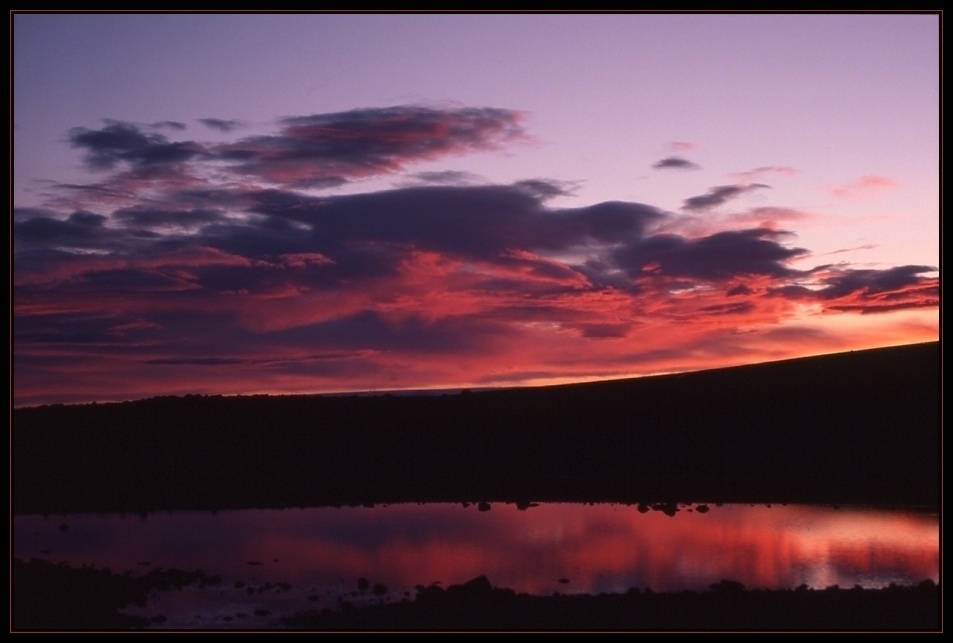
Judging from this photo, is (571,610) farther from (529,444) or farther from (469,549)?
(529,444)

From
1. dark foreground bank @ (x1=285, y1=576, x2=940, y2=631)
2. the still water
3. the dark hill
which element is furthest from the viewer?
the dark hill

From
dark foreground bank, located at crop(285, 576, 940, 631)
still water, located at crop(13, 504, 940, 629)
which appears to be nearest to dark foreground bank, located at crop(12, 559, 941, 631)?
dark foreground bank, located at crop(285, 576, 940, 631)

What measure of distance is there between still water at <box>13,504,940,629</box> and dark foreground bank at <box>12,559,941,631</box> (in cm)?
92

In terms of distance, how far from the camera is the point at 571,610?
16.3 m

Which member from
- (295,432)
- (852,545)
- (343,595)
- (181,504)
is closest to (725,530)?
(852,545)

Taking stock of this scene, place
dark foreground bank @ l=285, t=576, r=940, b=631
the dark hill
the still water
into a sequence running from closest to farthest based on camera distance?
dark foreground bank @ l=285, t=576, r=940, b=631
the still water
the dark hill

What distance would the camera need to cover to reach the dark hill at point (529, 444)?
35.0 metres

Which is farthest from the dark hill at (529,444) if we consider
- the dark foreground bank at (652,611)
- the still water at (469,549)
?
the dark foreground bank at (652,611)

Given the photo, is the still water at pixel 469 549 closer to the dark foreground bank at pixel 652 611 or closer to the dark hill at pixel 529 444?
the dark foreground bank at pixel 652 611

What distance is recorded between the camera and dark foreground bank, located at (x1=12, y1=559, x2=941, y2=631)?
15492 mm

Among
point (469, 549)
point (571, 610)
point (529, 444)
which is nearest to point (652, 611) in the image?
point (571, 610)

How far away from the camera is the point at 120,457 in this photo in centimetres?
4275

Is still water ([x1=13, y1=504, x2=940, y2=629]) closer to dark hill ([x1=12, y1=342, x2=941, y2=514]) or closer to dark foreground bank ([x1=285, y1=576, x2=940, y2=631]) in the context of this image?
dark foreground bank ([x1=285, y1=576, x2=940, y2=631])

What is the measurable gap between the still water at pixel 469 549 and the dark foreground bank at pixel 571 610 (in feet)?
3.01
